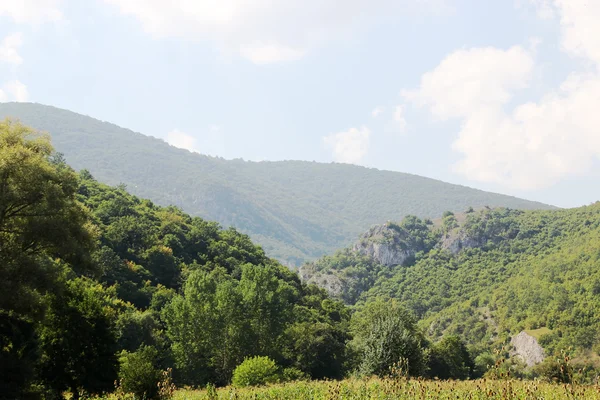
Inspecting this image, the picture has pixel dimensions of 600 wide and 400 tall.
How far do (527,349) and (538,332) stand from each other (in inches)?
338

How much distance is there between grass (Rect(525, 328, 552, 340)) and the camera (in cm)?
Answer: 11388

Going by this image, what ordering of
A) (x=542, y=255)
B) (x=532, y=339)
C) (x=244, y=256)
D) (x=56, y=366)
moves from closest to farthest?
(x=56, y=366) → (x=244, y=256) → (x=532, y=339) → (x=542, y=255)

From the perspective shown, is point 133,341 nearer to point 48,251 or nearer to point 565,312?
point 48,251

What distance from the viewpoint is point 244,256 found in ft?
289

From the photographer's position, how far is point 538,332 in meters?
117

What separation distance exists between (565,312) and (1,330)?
125 metres

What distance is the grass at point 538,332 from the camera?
113881mm

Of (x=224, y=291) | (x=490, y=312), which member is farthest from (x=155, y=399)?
(x=490, y=312)

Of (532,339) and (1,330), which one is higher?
(1,330)

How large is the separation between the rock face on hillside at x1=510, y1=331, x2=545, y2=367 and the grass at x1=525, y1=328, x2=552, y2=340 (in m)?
1.06

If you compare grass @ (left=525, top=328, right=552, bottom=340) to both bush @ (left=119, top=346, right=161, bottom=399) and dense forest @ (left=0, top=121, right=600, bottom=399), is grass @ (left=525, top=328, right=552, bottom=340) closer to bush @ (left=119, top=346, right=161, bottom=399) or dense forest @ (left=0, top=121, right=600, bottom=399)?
dense forest @ (left=0, top=121, right=600, bottom=399)

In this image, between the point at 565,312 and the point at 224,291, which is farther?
the point at 565,312

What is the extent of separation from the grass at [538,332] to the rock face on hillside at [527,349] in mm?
1062

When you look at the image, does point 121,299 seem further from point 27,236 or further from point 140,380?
point 140,380
